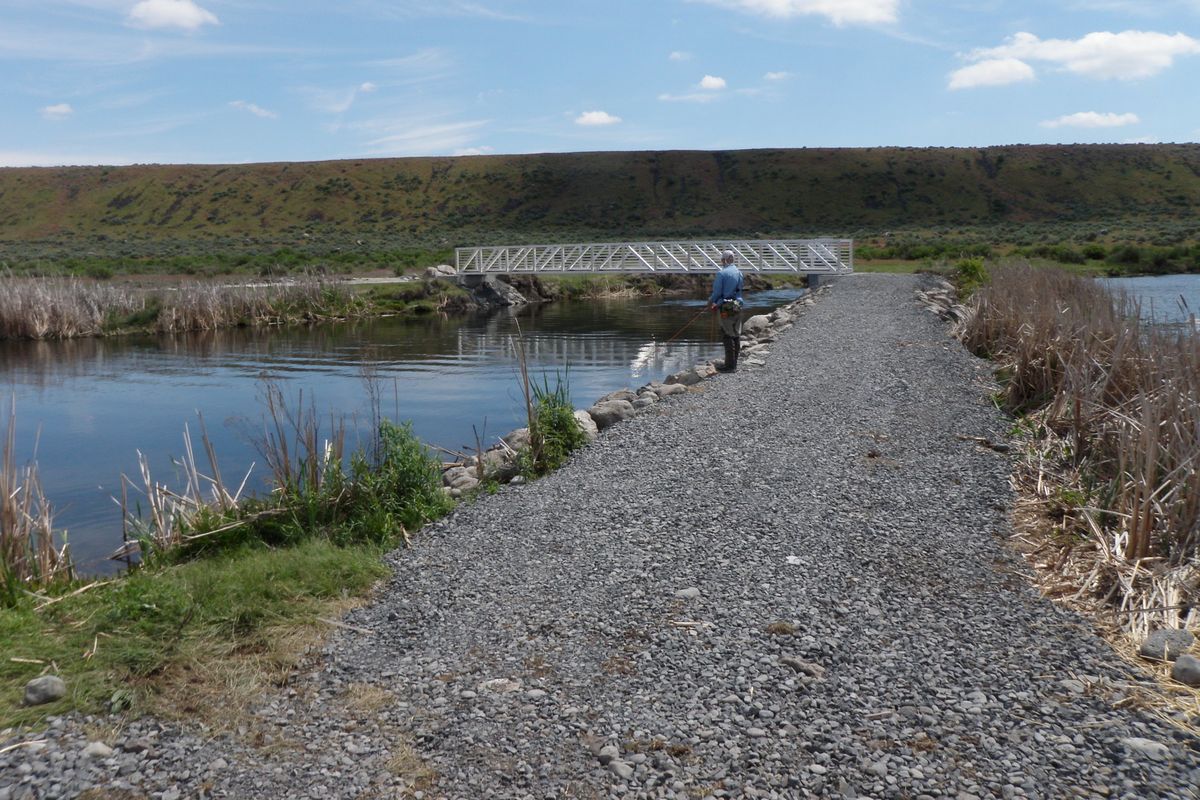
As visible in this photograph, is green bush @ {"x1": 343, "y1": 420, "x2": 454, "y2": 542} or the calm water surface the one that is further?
the calm water surface

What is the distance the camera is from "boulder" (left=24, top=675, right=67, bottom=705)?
3.88 metres

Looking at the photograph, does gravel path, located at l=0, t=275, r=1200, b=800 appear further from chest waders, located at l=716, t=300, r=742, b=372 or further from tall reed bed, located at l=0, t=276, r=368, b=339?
tall reed bed, located at l=0, t=276, r=368, b=339

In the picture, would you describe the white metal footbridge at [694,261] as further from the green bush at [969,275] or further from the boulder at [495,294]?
the green bush at [969,275]

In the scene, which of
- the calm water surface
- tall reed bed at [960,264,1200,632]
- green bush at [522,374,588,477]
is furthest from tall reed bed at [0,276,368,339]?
tall reed bed at [960,264,1200,632]

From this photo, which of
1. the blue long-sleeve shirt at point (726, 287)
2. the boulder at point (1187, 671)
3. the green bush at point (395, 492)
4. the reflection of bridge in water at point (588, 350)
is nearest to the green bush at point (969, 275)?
the reflection of bridge in water at point (588, 350)

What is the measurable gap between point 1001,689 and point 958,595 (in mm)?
1000

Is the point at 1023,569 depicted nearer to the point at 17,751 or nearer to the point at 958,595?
the point at 958,595

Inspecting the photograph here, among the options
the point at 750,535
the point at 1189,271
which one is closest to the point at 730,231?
the point at 1189,271

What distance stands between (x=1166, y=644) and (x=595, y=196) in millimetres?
77088

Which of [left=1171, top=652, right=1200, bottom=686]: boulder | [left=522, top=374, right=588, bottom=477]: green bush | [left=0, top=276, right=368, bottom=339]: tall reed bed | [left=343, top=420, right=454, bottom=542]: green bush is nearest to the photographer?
[left=1171, top=652, right=1200, bottom=686]: boulder

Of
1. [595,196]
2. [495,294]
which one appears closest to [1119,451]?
[495,294]

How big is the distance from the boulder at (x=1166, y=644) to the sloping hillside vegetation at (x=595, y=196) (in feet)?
183

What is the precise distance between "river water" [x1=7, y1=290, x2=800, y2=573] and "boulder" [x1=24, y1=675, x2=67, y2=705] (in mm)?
3719

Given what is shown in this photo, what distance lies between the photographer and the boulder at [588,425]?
347 inches
